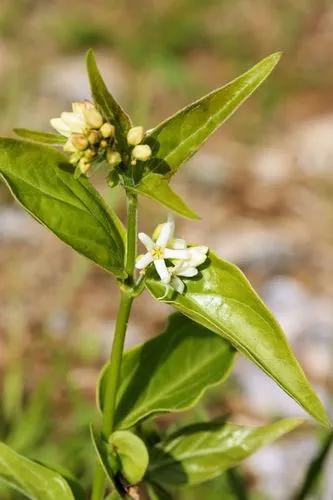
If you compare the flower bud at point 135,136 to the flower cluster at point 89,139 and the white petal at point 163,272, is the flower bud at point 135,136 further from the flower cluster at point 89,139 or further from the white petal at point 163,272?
the white petal at point 163,272

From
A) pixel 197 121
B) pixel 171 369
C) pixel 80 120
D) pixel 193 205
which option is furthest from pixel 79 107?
pixel 193 205

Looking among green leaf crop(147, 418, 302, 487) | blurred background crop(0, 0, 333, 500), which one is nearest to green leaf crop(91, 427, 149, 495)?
green leaf crop(147, 418, 302, 487)

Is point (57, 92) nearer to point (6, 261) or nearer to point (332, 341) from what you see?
point (6, 261)

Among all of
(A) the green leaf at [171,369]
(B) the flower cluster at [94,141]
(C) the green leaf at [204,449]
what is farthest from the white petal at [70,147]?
(C) the green leaf at [204,449]

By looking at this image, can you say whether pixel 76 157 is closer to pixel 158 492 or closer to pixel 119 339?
pixel 119 339

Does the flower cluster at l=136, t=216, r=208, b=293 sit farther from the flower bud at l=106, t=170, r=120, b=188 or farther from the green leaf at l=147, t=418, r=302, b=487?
the green leaf at l=147, t=418, r=302, b=487
